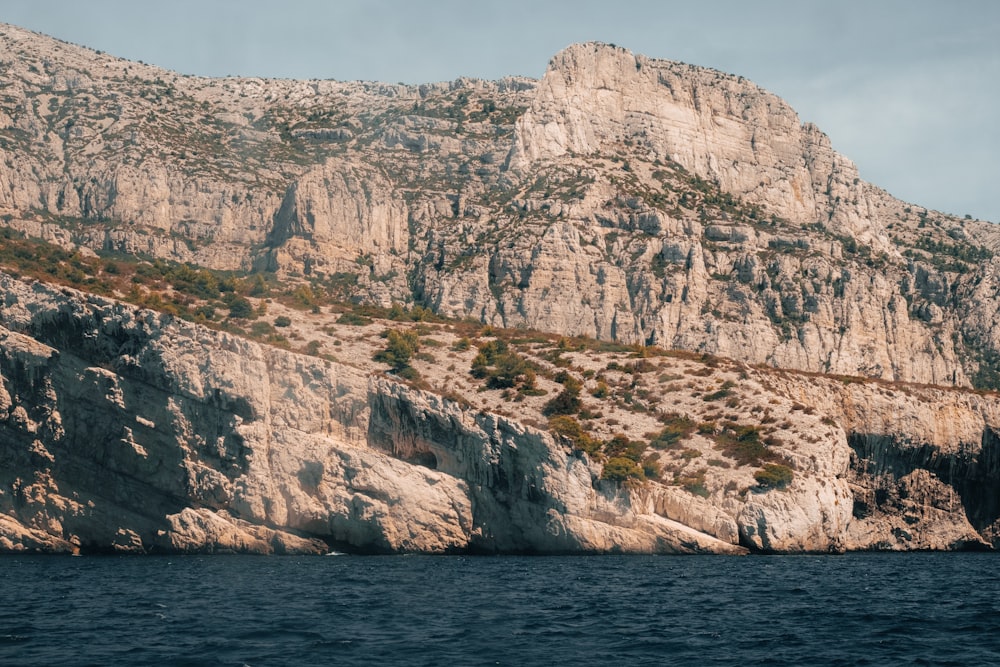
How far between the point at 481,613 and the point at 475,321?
8362 cm

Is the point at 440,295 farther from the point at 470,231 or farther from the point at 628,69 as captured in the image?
the point at 628,69

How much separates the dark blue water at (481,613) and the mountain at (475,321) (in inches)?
247

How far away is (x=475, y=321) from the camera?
121 m

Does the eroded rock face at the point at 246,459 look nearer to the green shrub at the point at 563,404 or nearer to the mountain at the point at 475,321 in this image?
the mountain at the point at 475,321

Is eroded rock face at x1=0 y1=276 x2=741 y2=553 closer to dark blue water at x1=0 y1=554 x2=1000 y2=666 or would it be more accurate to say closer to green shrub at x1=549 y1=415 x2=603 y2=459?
green shrub at x1=549 y1=415 x2=603 y2=459

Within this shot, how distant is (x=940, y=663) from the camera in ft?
98.0

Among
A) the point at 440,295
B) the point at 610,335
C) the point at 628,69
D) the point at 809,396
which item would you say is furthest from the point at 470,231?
the point at 809,396

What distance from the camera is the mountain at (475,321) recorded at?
59844 millimetres

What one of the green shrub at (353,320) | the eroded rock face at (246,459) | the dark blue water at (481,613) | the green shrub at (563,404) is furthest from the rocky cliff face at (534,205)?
the dark blue water at (481,613)

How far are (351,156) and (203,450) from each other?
296 feet

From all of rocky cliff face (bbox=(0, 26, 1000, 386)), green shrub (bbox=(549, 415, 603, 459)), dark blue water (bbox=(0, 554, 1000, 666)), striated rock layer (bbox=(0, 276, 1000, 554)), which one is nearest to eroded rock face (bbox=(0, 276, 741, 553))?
striated rock layer (bbox=(0, 276, 1000, 554))

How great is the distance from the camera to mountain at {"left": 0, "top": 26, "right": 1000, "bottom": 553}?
196ft

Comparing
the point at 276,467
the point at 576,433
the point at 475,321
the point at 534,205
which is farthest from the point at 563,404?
the point at 534,205

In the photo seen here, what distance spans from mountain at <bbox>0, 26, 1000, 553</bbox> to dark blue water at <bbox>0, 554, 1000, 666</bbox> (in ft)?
20.6
